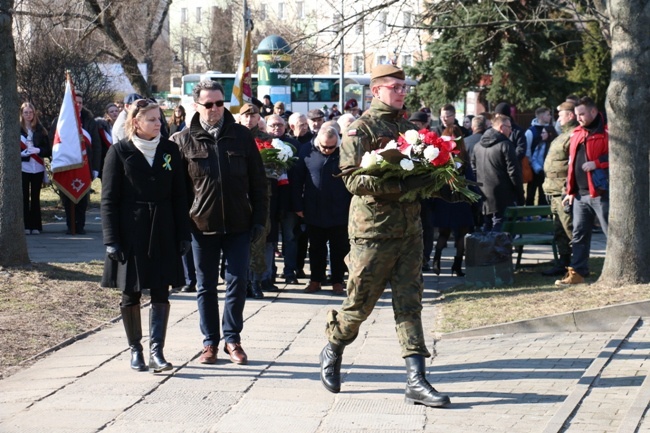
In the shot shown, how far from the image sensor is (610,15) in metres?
10.6

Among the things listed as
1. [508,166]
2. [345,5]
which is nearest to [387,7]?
[345,5]

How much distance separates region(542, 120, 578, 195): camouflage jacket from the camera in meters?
12.5

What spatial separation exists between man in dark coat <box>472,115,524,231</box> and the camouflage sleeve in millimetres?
6855

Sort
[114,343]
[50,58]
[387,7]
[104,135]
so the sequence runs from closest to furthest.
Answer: [114,343], [387,7], [104,135], [50,58]

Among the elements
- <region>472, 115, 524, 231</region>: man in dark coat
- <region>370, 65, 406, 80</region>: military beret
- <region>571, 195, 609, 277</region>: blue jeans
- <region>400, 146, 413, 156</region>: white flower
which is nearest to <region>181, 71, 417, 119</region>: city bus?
<region>472, 115, 524, 231</region>: man in dark coat

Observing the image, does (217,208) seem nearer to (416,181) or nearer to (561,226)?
(416,181)

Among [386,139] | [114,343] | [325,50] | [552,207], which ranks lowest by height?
[114,343]

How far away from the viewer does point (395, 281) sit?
22.0 ft

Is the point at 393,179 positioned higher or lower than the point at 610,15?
lower

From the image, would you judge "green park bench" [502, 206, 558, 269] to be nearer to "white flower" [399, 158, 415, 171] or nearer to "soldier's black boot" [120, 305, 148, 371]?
"soldier's black boot" [120, 305, 148, 371]

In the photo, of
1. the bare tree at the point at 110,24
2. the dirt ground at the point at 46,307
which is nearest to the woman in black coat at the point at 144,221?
the dirt ground at the point at 46,307

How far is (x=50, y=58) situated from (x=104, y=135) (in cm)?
704

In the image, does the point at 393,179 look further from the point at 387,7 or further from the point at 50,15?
the point at 50,15

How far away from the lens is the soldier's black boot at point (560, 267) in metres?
12.5
